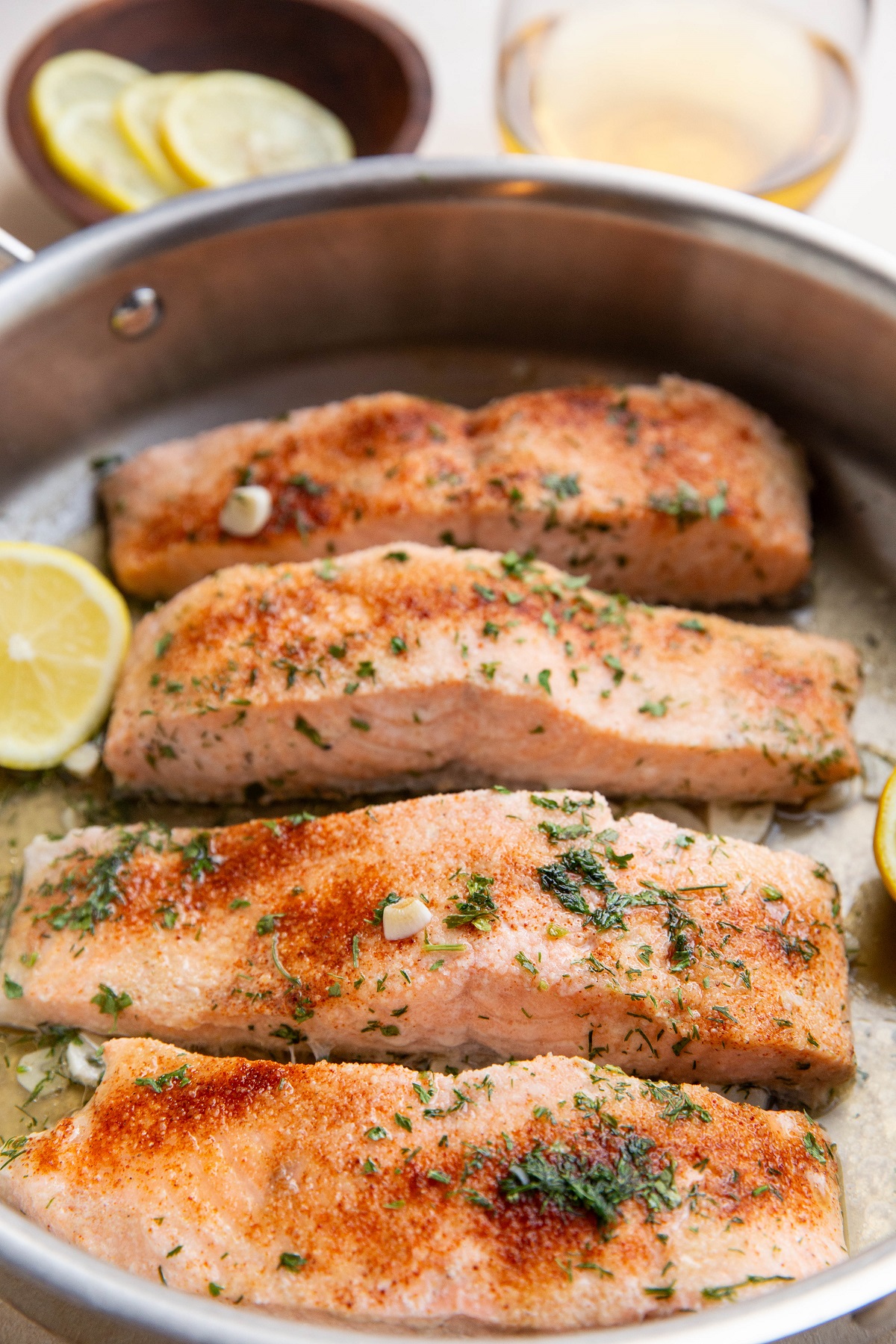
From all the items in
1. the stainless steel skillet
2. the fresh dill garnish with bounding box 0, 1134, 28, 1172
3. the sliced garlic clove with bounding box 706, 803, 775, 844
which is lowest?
the fresh dill garnish with bounding box 0, 1134, 28, 1172

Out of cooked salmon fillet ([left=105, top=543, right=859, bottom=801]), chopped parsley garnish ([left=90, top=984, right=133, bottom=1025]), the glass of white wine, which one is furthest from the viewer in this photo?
the glass of white wine

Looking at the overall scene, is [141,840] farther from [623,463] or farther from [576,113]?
[576,113]

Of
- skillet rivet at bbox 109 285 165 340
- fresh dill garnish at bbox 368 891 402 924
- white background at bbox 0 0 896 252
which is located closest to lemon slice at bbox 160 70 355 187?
white background at bbox 0 0 896 252

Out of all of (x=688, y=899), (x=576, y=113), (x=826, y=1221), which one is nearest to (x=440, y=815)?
(x=688, y=899)

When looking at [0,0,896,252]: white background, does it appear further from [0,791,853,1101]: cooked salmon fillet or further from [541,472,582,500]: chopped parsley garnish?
[0,791,853,1101]: cooked salmon fillet

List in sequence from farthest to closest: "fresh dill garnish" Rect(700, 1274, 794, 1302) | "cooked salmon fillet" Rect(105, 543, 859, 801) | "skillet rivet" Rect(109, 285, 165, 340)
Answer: "skillet rivet" Rect(109, 285, 165, 340), "cooked salmon fillet" Rect(105, 543, 859, 801), "fresh dill garnish" Rect(700, 1274, 794, 1302)

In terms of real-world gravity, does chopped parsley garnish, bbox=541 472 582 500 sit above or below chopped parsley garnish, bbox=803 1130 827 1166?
above

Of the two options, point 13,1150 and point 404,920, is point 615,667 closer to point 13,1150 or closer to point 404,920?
point 404,920

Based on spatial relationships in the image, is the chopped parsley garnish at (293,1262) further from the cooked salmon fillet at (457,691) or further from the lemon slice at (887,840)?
the lemon slice at (887,840)
